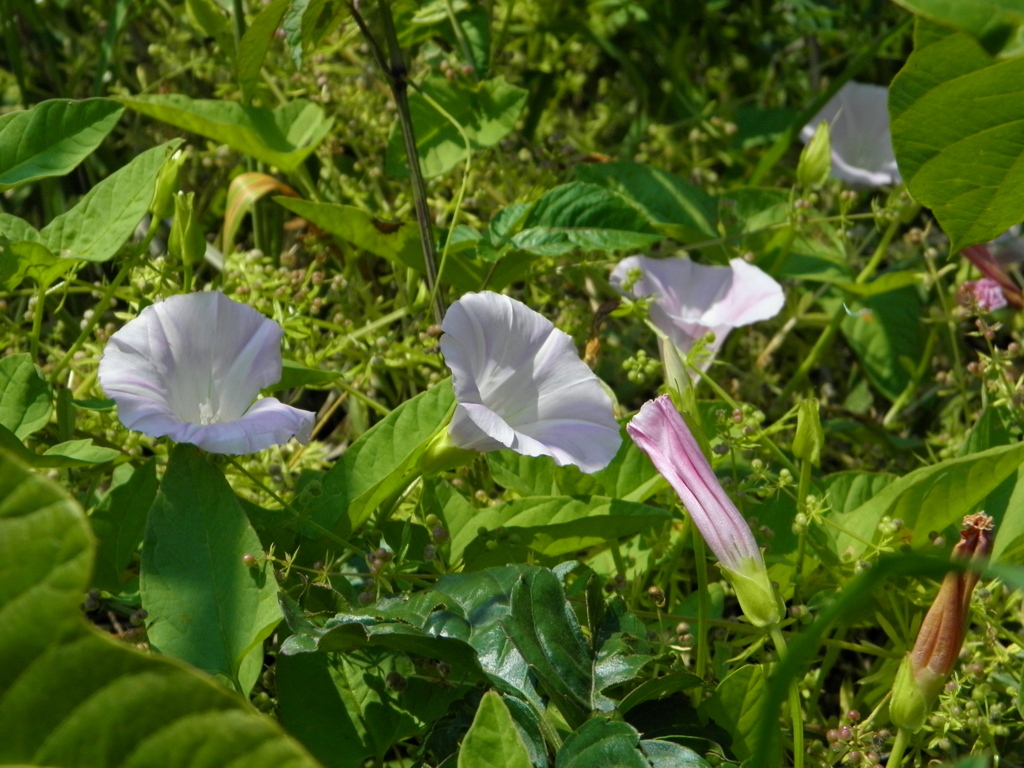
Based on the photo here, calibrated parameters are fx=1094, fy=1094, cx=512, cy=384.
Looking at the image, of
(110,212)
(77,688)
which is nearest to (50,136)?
(110,212)

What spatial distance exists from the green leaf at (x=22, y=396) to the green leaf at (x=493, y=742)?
0.62 meters

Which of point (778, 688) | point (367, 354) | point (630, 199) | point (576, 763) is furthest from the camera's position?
point (630, 199)

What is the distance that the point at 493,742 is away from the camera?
2.60 ft

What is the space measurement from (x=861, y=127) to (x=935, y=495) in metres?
1.08

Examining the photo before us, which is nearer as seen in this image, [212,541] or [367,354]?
[212,541]

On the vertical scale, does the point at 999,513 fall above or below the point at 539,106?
below

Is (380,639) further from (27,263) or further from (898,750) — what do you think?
(27,263)

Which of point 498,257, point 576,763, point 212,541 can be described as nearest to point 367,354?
point 498,257

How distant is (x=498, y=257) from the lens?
1.40m

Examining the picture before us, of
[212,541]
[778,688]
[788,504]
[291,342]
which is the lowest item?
[788,504]

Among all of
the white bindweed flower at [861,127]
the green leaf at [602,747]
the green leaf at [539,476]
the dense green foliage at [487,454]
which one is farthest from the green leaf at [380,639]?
the white bindweed flower at [861,127]

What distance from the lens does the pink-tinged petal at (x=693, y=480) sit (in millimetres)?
1028

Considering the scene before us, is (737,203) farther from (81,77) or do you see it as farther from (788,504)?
(81,77)

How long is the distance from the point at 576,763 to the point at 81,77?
177 centimetres
